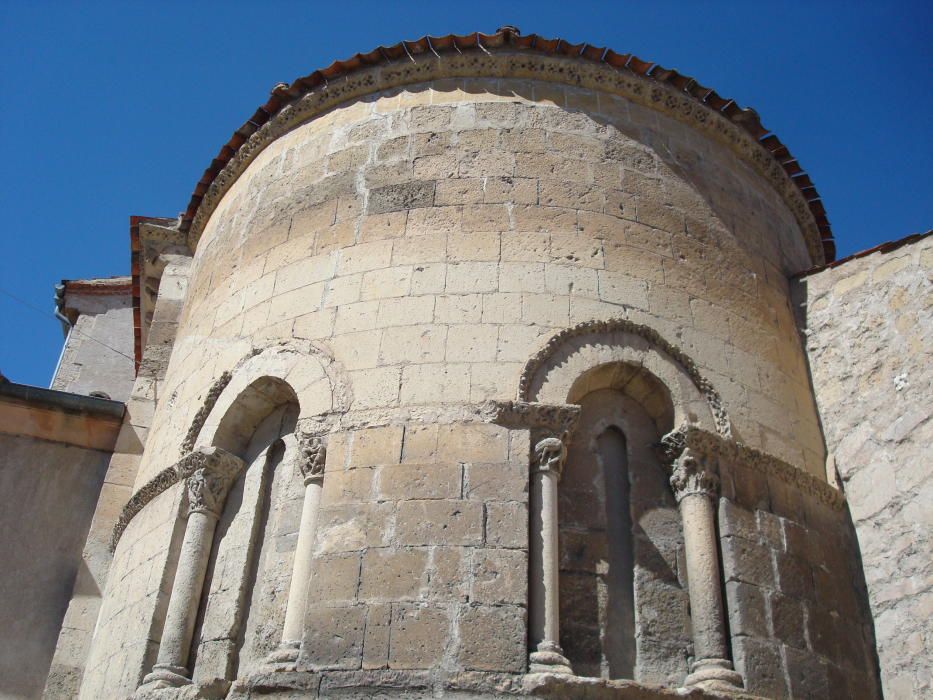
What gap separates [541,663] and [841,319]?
3.92m

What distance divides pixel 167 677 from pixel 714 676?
3.04m

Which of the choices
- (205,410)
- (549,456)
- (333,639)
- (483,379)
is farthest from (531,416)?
(205,410)

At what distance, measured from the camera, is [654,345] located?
6328mm

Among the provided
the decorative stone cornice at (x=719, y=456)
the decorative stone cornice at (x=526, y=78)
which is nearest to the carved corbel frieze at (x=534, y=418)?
the decorative stone cornice at (x=719, y=456)

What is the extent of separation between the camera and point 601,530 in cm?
571

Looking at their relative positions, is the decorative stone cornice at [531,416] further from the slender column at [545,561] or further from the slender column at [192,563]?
the slender column at [192,563]

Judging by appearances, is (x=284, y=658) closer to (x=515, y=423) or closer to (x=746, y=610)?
(x=515, y=423)

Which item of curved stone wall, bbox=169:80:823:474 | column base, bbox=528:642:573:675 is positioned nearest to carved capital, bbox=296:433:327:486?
curved stone wall, bbox=169:80:823:474

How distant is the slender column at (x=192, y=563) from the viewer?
5.84 metres

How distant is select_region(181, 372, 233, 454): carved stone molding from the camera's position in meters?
6.81

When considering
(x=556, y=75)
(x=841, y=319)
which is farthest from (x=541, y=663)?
(x=556, y=75)

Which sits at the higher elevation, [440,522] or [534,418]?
[534,418]

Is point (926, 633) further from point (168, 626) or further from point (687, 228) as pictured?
point (168, 626)

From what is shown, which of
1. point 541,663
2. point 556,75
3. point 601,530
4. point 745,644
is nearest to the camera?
point 541,663
